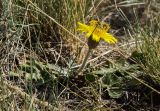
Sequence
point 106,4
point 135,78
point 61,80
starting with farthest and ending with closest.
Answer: point 106,4
point 61,80
point 135,78

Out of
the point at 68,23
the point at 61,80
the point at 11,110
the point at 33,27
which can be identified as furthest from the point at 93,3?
the point at 11,110

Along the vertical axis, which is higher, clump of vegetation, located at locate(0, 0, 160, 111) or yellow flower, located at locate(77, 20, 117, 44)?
yellow flower, located at locate(77, 20, 117, 44)

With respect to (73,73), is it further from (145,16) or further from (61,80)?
(145,16)

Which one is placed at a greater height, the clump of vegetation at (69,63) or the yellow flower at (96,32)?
the yellow flower at (96,32)

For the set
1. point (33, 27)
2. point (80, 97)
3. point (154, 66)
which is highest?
point (33, 27)

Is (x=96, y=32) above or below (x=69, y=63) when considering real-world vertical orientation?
above

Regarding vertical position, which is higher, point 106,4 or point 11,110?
point 106,4

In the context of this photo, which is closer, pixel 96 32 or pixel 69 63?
pixel 96 32

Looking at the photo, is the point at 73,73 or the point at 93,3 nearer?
the point at 73,73
